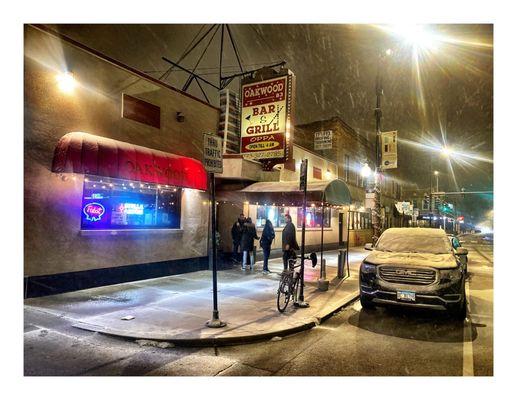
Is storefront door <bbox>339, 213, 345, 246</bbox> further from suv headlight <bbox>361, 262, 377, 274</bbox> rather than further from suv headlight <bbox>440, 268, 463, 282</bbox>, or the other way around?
suv headlight <bbox>440, 268, 463, 282</bbox>

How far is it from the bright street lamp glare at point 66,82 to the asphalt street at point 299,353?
16.9 ft

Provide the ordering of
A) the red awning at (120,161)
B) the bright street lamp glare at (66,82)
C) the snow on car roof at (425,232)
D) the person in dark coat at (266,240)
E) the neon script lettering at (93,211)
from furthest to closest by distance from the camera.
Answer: the person in dark coat at (266,240) < the neon script lettering at (93,211) < the snow on car roof at (425,232) < the bright street lamp glare at (66,82) < the red awning at (120,161)

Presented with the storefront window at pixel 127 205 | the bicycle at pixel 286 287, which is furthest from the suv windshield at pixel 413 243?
the storefront window at pixel 127 205

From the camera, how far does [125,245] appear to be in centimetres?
1054

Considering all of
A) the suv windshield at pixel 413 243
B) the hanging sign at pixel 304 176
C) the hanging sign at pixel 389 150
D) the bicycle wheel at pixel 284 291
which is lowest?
the bicycle wheel at pixel 284 291

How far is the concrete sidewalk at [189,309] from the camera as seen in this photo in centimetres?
635

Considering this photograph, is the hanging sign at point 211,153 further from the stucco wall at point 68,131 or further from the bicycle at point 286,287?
the stucco wall at point 68,131

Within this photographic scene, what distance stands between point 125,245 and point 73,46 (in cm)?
531

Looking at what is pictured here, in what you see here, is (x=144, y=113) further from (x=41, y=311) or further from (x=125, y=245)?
(x=41, y=311)

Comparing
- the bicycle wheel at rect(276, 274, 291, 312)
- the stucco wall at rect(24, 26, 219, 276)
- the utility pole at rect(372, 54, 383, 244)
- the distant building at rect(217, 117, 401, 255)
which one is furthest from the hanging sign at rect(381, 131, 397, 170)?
the bicycle wheel at rect(276, 274, 291, 312)

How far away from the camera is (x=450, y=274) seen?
284 inches

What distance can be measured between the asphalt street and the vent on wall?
5810 millimetres

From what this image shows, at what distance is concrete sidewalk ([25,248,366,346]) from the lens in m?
6.35

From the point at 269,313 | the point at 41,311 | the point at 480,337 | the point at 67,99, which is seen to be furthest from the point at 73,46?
the point at 480,337
